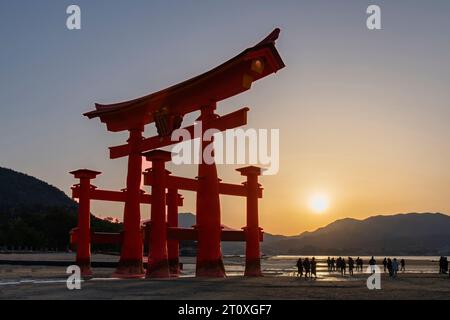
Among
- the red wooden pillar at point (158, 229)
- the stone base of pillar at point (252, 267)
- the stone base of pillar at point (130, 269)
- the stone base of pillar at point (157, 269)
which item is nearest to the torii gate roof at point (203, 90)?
the red wooden pillar at point (158, 229)

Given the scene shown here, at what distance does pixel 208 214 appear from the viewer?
75.7 feet

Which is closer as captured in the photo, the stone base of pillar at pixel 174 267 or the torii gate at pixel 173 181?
the torii gate at pixel 173 181

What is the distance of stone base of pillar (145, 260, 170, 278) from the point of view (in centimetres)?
2438

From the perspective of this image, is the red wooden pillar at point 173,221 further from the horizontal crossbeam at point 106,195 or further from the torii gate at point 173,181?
the horizontal crossbeam at point 106,195

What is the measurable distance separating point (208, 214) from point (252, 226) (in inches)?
220

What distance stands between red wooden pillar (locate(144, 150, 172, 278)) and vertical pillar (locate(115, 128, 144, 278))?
87.4 inches

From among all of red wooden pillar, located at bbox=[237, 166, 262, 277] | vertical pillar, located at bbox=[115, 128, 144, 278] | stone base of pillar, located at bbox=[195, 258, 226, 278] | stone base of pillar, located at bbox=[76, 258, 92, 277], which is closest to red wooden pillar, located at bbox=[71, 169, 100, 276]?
stone base of pillar, located at bbox=[76, 258, 92, 277]

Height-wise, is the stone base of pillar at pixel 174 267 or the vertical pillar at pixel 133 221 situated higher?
the vertical pillar at pixel 133 221

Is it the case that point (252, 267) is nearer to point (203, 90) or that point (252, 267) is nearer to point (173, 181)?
point (173, 181)

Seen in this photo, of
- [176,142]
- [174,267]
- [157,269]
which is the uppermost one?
[176,142]

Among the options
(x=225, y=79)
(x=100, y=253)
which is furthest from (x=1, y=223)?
(x=225, y=79)

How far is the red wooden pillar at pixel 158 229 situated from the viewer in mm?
24156

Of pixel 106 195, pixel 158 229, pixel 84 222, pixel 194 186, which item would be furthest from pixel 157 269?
pixel 106 195

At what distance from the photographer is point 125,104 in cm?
2708
